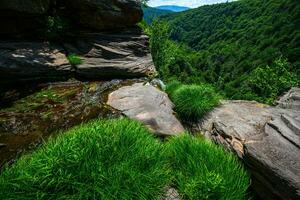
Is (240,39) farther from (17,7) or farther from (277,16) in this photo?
(17,7)

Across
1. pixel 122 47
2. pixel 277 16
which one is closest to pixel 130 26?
pixel 122 47

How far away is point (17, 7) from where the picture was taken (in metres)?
12.4

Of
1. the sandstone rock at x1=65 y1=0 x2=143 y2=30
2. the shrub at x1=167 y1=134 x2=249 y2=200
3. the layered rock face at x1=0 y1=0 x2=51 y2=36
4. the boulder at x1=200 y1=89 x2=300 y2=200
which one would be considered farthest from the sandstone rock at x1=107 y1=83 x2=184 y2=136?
the layered rock face at x1=0 y1=0 x2=51 y2=36

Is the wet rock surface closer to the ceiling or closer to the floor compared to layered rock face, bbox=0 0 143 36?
closer to the floor

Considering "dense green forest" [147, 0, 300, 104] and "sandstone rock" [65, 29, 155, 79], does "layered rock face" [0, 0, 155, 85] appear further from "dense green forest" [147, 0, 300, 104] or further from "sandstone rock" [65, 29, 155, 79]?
"dense green forest" [147, 0, 300, 104]

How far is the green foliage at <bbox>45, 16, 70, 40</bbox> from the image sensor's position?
13148mm

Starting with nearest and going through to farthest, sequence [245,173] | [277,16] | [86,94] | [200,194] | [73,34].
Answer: [200,194] → [245,173] → [86,94] → [73,34] → [277,16]

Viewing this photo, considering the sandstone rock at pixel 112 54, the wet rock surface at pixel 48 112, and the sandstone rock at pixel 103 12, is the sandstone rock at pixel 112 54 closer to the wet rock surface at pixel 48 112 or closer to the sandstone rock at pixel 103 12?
the sandstone rock at pixel 103 12

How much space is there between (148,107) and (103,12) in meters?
6.56

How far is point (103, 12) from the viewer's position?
14.0 metres

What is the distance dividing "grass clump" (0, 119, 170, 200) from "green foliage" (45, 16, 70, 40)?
29.1 ft

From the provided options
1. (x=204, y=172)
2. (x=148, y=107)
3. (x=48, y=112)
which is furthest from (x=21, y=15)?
(x=204, y=172)

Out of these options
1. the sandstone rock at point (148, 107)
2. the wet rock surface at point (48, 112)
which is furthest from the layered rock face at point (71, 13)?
the sandstone rock at point (148, 107)

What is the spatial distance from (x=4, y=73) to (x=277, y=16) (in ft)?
544
